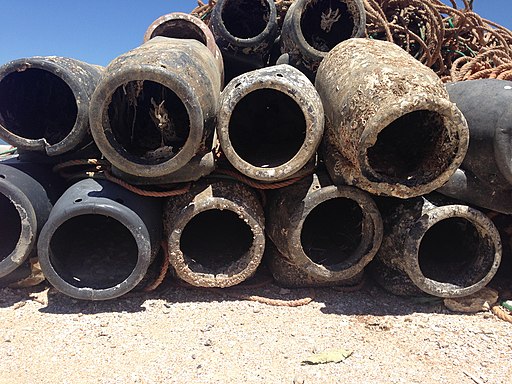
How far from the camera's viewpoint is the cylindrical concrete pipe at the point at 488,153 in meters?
2.34

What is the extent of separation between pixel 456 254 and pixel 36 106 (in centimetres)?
293

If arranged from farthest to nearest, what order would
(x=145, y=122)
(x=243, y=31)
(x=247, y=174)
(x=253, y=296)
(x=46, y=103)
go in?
(x=243, y=31), (x=46, y=103), (x=145, y=122), (x=253, y=296), (x=247, y=174)

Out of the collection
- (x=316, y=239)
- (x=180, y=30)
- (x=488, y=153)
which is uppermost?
(x=180, y=30)

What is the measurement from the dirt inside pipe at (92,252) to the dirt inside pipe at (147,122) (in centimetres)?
68

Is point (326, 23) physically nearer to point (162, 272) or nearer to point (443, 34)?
point (443, 34)

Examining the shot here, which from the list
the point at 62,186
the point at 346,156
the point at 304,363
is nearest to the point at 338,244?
the point at 346,156

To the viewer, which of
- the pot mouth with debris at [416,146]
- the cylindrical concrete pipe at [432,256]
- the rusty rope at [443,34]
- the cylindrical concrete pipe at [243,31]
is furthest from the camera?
the rusty rope at [443,34]

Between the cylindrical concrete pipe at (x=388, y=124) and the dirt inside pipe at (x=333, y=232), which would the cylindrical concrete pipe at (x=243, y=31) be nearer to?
the cylindrical concrete pipe at (x=388, y=124)

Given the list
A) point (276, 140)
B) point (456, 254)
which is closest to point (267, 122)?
point (276, 140)

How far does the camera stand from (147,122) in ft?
9.50

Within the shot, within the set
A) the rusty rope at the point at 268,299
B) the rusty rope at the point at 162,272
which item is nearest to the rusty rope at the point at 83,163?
the rusty rope at the point at 162,272

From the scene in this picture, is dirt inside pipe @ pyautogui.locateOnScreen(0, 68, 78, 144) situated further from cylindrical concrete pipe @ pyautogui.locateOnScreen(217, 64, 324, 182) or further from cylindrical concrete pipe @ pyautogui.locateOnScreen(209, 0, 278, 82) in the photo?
cylindrical concrete pipe @ pyautogui.locateOnScreen(209, 0, 278, 82)

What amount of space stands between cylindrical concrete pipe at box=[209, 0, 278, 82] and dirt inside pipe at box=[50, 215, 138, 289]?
5.40ft

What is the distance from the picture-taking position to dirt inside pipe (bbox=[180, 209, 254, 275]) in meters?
2.70
